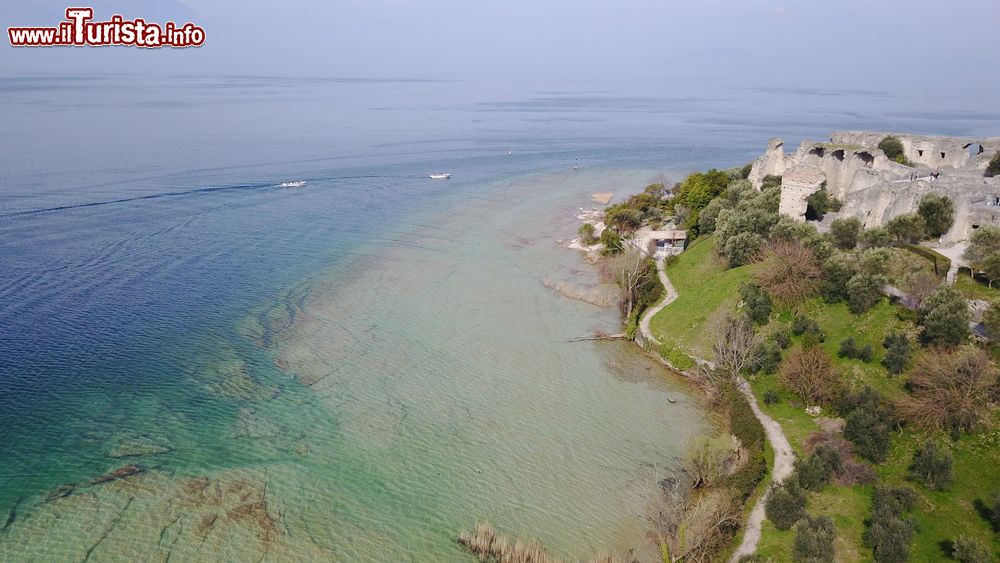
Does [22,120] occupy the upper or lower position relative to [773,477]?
upper

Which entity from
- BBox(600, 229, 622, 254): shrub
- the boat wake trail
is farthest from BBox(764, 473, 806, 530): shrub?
the boat wake trail

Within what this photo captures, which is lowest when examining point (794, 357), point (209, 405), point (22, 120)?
point (209, 405)

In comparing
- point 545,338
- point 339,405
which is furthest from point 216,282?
point 545,338

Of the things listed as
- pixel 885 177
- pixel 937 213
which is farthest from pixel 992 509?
pixel 885 177

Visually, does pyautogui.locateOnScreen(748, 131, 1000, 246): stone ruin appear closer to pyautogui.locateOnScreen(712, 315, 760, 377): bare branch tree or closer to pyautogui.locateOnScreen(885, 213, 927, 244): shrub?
pyautogui.locateOnScreen(885, 213, 927, 244): shrub

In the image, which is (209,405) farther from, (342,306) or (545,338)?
(545,338)

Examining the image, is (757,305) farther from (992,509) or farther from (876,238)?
(992,509)

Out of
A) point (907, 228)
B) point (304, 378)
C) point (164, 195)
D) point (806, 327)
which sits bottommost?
point (304, 378)
